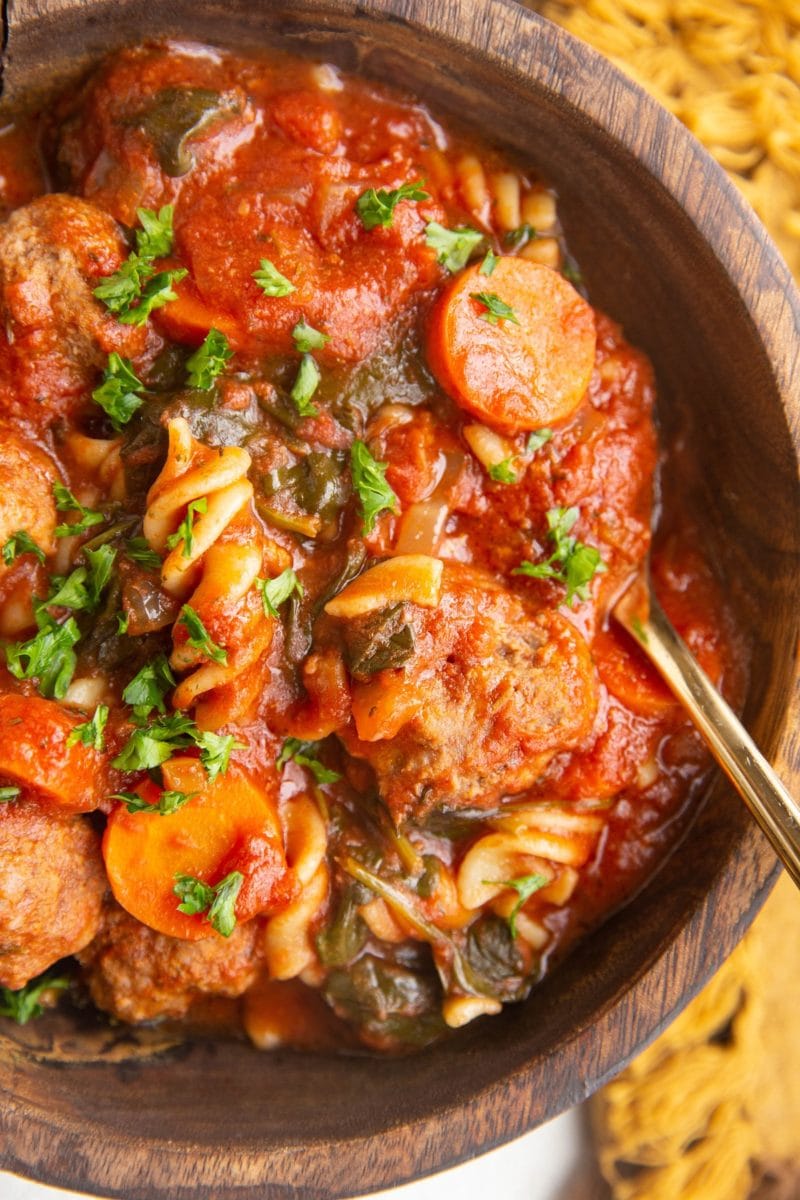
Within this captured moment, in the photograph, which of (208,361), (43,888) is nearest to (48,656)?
(43,888)

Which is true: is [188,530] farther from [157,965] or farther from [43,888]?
[157,965]

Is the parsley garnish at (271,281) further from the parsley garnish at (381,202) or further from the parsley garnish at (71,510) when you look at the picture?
the parsley garnish at (71,510)

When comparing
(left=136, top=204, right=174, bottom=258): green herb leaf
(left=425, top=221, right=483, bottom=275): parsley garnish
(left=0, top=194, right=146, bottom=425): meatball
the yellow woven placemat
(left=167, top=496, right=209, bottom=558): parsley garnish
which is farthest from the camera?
the yellow woven placemat

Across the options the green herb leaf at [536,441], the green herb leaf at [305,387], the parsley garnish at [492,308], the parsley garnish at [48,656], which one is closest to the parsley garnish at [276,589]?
the green herb leaf at [305,387]

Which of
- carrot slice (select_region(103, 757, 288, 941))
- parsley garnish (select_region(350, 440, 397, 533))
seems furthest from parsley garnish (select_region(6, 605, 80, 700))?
parsley garnish (select_region(350, 440, 397, 533))

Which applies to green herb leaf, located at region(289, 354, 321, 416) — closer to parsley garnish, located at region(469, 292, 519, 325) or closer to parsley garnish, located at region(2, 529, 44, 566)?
parsley garnish, located at region(469, 292, 519, 325)

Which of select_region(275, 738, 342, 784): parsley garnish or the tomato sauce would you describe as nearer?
the tomato sauce
